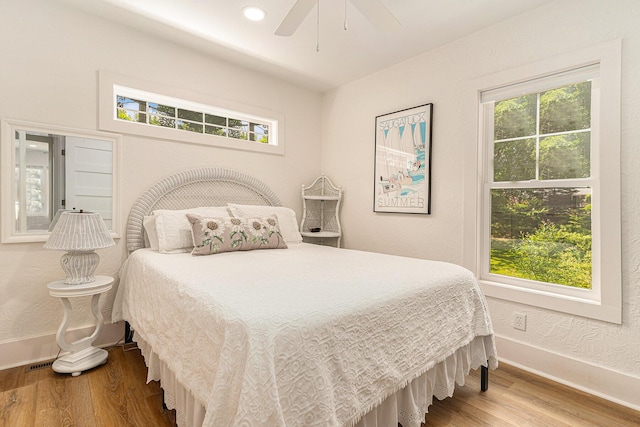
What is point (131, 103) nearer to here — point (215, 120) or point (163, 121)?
point (163, 121)

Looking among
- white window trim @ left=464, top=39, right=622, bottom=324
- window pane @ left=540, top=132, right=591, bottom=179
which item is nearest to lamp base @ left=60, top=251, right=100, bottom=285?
white window trim @ left=464, top=39, right=622, bottom=324

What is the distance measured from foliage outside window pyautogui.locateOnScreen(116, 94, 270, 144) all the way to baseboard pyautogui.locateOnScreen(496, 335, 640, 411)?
3.03m

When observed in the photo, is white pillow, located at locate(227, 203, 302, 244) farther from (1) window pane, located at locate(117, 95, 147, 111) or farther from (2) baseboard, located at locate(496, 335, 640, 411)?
(2) baseboard, located at locate(496, 335, 640, 411)

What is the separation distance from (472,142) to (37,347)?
3641 millimetres

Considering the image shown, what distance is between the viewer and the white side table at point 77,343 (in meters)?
2.00

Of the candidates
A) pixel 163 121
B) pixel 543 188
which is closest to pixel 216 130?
pixel 163 121

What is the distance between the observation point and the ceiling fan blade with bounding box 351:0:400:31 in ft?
5.72

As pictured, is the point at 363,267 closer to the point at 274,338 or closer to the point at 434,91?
the point at 274,338

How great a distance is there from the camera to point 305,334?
3.39 ft

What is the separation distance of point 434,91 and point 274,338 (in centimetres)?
267

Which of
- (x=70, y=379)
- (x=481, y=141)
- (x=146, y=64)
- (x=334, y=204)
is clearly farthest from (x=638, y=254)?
(x=146, y=64)

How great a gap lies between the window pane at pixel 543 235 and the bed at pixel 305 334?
0.84 m

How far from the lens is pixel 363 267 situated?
1.85 m

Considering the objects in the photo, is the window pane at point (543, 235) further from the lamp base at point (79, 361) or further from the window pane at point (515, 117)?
the lamp base at point (79, 361)
